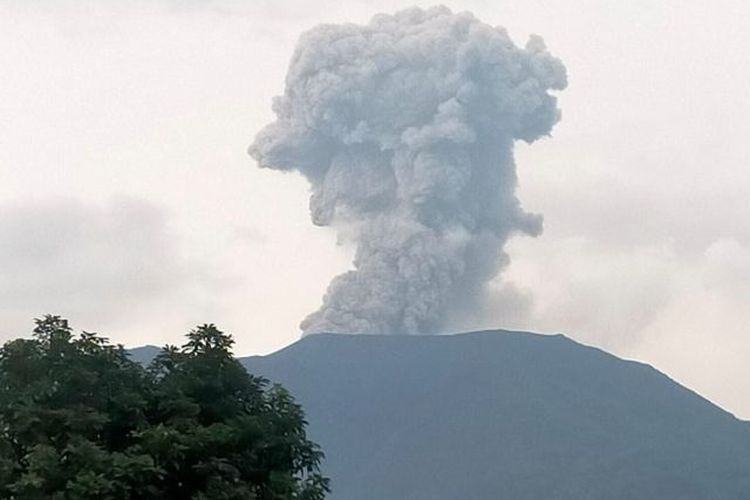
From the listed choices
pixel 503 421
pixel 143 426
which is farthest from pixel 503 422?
pixel 143 426

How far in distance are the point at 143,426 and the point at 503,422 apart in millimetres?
119858

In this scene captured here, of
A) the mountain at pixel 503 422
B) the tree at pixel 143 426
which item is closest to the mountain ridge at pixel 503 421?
the mountain at pixel 503 422

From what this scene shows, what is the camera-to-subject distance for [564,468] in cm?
12400

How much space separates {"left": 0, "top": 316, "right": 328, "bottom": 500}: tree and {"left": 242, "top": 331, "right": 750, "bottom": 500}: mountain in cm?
10141

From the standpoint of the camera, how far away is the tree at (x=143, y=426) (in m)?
14.7

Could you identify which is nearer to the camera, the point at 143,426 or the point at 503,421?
the point at 143,426

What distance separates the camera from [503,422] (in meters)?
134

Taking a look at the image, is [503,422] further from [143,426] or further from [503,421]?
[143,426]

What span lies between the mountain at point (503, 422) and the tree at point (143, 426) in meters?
101

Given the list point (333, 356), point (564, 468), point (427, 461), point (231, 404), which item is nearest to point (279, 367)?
point (333, 356)

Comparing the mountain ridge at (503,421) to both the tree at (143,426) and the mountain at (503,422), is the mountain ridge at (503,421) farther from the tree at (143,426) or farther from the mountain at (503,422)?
the tree at (143,426)

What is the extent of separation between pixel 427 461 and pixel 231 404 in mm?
113454

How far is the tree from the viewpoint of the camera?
48.2 ft

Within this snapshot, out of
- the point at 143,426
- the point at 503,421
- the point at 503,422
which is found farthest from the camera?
the point at 503,421
